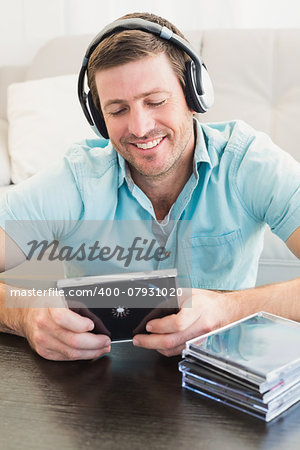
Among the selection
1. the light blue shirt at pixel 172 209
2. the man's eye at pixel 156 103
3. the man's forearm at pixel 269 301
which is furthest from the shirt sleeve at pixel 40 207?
the man's forearm at pixel 269 301

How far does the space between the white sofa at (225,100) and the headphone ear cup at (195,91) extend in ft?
2.89

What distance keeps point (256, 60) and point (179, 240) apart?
3.73ft

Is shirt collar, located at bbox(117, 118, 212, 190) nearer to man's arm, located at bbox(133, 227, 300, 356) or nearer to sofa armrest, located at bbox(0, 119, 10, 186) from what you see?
man's arm, located at bbox(133, 227, 300, 356)

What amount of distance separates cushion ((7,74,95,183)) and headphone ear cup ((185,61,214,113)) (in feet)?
3.16

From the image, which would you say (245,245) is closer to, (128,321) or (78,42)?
(128,321)

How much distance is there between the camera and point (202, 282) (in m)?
1.28

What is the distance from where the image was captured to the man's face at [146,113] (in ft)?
3.66

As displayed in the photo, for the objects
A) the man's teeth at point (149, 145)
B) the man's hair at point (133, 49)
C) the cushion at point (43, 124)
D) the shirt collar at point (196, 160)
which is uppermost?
the man's hair at point (133, 49)

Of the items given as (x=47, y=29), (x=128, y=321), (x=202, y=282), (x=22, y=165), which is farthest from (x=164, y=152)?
(x=47, y=29)

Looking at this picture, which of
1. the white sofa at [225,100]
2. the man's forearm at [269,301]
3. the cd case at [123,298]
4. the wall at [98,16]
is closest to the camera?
the cd case at [123,298]

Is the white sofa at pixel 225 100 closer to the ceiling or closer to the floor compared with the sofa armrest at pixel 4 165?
closer to the ceiling

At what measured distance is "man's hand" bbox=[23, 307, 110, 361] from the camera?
78 cm

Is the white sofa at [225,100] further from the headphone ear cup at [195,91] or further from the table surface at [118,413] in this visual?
the table surface at [118,413]

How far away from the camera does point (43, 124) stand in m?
2.13
